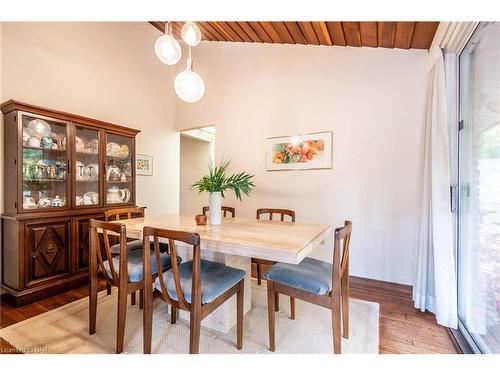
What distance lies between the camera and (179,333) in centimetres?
167

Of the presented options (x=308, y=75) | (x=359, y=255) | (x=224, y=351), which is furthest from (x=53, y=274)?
(x=308, y=75)

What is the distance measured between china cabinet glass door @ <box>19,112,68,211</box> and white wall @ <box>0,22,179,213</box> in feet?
1.20

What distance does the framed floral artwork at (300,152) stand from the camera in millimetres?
2785

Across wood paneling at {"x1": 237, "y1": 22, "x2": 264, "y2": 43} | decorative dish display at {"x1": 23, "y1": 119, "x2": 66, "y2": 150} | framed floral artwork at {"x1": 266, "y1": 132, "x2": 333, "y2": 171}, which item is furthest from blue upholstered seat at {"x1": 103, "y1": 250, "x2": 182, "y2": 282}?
wood paneling at {"x1": 237, "y1": 22, "x2": 264, "y2": 43}

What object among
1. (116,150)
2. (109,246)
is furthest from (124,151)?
(109,246)

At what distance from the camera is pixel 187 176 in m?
4.99

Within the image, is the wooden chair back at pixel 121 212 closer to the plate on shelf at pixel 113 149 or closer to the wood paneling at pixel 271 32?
the plate on shelf at pixel 113 149

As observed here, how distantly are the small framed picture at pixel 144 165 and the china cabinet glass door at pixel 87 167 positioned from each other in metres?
0.75

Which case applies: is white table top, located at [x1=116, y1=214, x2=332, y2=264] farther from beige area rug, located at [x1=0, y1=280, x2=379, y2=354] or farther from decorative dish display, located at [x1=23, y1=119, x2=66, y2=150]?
decorative dish display, located at [x1=23, y1=119, x2=66, y2=150]

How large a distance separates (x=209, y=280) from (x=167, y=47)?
1.63m

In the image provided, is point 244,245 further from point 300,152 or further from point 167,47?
point 300,152

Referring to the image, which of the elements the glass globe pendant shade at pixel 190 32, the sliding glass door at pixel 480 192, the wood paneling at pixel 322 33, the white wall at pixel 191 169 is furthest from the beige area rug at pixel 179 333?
the white wall at pixel 191 169

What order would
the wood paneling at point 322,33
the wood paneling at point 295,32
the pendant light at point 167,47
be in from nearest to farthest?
the pendant light at point 167,47, the wood paneling at point 322,33, the wood paneling at point 295,32

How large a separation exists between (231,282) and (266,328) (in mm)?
608
